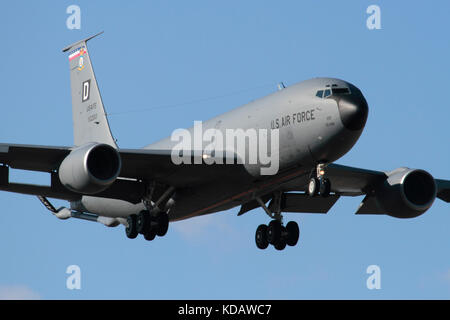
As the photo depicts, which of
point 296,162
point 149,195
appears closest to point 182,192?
point 149,195

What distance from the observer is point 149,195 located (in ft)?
121

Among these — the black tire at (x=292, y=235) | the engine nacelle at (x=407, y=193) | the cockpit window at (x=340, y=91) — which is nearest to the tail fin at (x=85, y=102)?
the black tire at (x=292, y=235)

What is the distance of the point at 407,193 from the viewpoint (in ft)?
129

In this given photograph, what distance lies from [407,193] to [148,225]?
37.1 feet

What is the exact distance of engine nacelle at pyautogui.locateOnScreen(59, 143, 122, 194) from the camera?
1266 inches

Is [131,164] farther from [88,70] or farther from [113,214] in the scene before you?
[88,70]

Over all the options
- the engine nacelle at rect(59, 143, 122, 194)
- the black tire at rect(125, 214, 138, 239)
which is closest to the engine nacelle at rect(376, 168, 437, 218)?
the black tire at rect(125, 214, 138, 239)

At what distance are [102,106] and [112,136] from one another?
7.09 feet

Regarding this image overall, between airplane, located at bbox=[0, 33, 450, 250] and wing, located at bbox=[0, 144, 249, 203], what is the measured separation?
0.04 meters

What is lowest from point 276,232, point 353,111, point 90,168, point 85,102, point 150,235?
point 276,232

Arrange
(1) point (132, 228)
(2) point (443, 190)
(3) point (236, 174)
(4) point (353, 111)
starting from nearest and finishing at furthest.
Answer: (4) point (353, 111) < (3) point (236, 174) < (1) point (132, 228) < (2) point (443, 190)

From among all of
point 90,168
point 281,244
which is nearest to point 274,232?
point 281,244

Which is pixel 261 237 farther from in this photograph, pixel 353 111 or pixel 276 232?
pixel 353 111

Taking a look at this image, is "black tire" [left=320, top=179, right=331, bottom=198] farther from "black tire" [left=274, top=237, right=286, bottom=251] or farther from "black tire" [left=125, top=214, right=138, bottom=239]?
"black tire" [left=125, top=214, right=138, bottom=239]
